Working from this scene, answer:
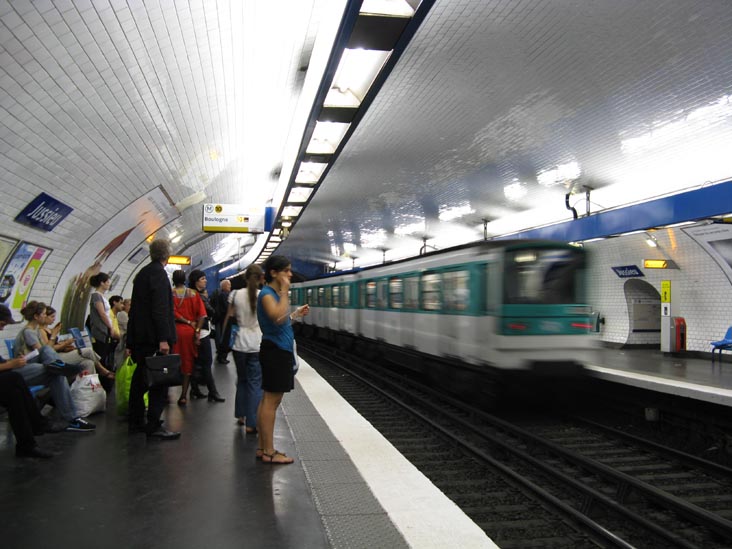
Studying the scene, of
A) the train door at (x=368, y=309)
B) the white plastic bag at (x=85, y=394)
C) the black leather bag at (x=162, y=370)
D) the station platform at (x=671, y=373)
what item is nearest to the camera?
the black leather bag at (x=162, y=370)

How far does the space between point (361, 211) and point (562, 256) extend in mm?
10932

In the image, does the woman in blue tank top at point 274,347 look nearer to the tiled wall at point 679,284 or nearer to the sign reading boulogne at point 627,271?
the tiled wall at point 679,284

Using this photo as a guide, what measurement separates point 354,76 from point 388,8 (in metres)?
2.14

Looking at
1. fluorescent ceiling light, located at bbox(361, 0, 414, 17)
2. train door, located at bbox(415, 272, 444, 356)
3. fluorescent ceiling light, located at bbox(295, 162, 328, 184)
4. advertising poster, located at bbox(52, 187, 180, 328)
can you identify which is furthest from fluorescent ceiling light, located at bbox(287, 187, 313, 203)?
fluorescent ceiling light, located at bbox(361, 0, 414, 17)

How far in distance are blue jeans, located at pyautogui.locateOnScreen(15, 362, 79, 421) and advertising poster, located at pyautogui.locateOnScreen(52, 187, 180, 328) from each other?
200 inches

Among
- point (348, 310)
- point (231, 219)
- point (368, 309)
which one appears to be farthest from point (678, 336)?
point (231, 219)

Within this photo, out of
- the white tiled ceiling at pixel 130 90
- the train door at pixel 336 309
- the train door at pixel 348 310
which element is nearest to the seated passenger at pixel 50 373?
the white tiled ceiling at pixel 130 90

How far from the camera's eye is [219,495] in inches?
137

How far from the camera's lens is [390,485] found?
148 inches

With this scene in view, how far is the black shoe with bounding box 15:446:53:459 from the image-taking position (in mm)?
4145

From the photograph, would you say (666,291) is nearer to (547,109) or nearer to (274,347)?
(547,109)

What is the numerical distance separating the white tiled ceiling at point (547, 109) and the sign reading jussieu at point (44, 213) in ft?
15.6

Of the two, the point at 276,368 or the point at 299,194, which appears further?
the point at 299,194

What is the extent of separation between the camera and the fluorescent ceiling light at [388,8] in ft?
19.5
